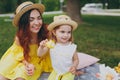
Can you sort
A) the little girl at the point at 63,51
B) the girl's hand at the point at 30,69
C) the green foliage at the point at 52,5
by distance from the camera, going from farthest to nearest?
the green foliage at the point at 52,5 < the girl's hand at the point at 30,69 < the little girl at the point at 63,51

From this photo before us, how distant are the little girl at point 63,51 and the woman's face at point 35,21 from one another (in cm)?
24

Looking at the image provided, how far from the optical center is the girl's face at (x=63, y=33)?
18.2ft

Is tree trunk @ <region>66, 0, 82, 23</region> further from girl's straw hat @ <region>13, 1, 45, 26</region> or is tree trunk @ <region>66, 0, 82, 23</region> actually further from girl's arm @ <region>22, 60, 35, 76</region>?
girl's arm @ <region>22, 60, 35, 76</region>

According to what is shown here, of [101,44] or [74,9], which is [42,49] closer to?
[101,44]

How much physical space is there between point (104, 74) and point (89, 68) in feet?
1.90

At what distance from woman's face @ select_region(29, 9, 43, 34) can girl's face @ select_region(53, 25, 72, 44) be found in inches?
13.0

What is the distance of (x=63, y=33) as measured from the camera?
558cm

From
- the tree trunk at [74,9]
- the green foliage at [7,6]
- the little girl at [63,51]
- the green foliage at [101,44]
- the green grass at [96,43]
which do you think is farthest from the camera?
the green foliage at [7,6]

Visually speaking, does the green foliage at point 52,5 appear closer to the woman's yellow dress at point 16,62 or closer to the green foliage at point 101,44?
the green foliage at point 101,44

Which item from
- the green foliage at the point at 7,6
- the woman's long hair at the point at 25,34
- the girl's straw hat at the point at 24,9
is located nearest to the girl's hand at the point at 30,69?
the woman's long hair at the point at 25,34

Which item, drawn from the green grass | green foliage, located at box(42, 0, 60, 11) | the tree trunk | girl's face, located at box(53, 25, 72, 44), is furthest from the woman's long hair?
green foliage, located at box(42, 0, 60, 11)

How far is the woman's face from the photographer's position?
5828 mm

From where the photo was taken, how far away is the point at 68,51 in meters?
5.57

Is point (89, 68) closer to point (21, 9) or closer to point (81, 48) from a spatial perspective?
point (21, 9)
